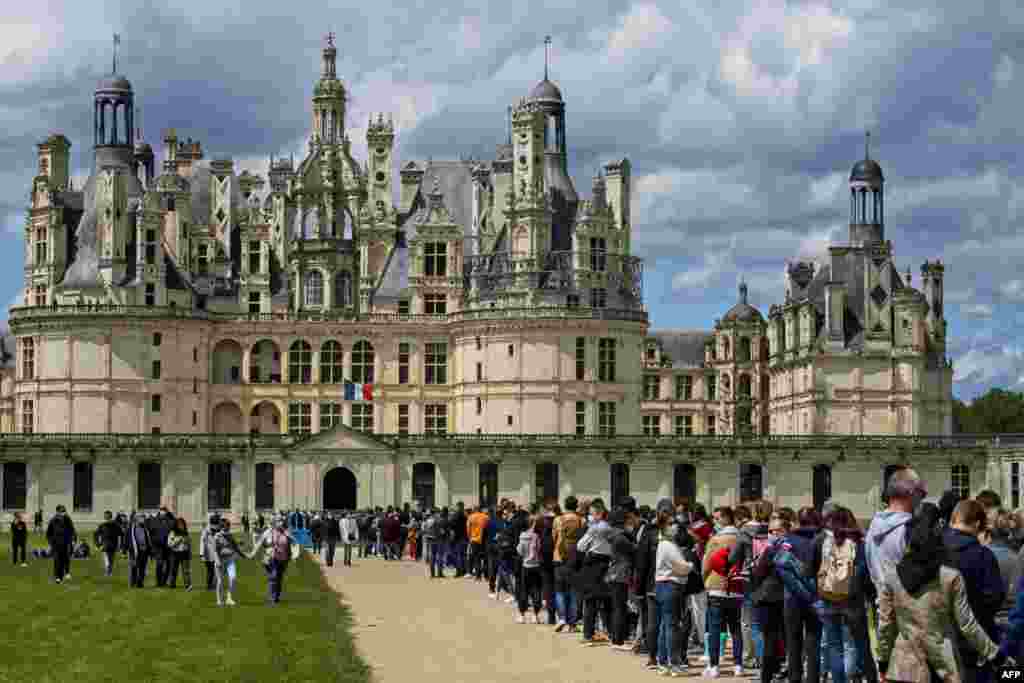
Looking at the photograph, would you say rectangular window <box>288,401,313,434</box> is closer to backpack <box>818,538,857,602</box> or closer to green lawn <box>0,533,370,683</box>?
green lawn <box>0,533,370,683</box>

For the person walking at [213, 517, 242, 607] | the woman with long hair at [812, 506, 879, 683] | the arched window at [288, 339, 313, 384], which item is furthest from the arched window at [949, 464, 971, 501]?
the woman with long hair at [812, 506, 879, 683]

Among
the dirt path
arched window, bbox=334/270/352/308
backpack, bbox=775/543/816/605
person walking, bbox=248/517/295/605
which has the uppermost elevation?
arched window, bbox=334/270/352/308

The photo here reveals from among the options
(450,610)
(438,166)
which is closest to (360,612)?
(450,610)

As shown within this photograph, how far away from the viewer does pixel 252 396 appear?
9594 cm

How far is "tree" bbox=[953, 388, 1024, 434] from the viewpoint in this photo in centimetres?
13038

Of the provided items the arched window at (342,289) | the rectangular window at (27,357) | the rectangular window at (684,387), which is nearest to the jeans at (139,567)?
the rectangular window at (27,357)

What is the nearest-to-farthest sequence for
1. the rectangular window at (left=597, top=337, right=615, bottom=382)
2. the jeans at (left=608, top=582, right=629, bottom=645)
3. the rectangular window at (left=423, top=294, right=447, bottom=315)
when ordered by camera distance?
the jeans at (left=608, top=582, right=629, bottom=645) < the rectangular window at (left=597, top=337, right=615, bottom=382) < the rectangular window at (left=423, top=294, right=447, bottom=315)

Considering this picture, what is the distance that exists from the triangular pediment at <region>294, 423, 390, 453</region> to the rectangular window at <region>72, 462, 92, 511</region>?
9.78 metres

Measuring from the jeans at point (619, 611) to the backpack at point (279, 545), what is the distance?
34.8 feet

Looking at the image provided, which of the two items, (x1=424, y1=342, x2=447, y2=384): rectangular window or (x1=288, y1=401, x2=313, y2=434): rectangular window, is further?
(x1=424, y1=342, x2=447, y2=384): rectangular window

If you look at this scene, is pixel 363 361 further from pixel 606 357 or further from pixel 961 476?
pixel 961 476

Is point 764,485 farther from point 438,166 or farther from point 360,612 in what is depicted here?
point 360,612

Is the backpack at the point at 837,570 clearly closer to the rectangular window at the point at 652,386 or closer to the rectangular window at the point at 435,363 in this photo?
Answer: the rectangular window at the point at 435,363

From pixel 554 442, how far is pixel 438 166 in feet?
68.6
